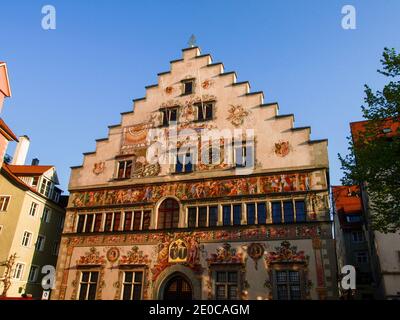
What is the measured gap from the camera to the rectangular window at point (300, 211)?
57.2 ft

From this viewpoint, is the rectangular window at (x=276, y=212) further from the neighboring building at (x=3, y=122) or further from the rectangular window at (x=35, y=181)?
the rectangular window at (x=35, y=181)

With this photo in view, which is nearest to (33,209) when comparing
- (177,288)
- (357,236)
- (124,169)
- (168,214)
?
(124,169)

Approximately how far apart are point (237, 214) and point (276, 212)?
6.62 feet

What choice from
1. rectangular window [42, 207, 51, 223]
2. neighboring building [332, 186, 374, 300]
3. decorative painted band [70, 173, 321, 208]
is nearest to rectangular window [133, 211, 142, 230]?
decorative painted band [70, 173, 321, 208]

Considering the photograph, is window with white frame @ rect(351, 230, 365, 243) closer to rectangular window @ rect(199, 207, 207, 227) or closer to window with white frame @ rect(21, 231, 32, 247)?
rectangular window @ rect(199, 207, 207, 227)

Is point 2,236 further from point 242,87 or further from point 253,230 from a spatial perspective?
point 242,87

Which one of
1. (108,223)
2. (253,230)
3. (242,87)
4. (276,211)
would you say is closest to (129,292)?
(108,223)

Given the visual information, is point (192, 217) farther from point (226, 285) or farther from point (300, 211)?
point (300, 211)

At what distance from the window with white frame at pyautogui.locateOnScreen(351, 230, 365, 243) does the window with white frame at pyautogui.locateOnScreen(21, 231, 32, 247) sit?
3127 centimetres

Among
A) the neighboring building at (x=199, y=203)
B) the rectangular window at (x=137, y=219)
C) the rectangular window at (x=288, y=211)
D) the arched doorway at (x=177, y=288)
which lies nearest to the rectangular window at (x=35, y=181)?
the neighboring building at (x=199, y=203)

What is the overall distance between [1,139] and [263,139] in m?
15.5

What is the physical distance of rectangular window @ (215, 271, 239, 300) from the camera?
17109 mm

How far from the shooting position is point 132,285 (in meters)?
18.9

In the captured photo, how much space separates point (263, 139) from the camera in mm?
19781
